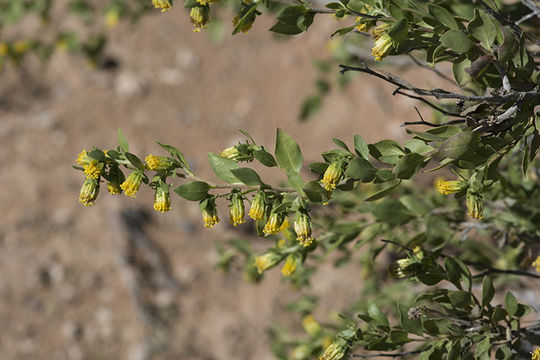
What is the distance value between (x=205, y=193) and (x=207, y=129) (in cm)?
288

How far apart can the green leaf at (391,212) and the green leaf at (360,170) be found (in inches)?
16.1

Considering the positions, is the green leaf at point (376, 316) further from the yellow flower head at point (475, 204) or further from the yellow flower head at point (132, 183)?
the yellow flower head at point (132, 183)

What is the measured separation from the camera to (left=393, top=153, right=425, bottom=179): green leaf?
1.01m

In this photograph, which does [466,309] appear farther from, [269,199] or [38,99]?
[38,99]

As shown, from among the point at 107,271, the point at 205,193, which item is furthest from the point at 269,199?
the point at 107,271

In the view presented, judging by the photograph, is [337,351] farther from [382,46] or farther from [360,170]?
[382,46]

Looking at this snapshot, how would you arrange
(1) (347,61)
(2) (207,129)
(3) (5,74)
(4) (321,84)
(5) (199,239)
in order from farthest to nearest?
(3) (5,74) < (2) (207,129) < (5) (199,239) < (4) (321,84) < (1) (347,61)

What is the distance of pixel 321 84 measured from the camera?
3.11 metres

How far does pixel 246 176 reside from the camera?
107 centimetres

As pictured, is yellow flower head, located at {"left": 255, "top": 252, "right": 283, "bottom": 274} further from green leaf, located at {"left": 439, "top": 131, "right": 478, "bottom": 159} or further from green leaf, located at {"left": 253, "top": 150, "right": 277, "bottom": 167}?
green leaf, located at {"left": 439, "top": 131, "right": 478, "bottom": 159}

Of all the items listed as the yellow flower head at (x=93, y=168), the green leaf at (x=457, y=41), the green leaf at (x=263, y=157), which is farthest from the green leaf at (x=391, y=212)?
the yellow flower head at (x=93, y=168)

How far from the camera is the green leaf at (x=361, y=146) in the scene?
1.08 meters

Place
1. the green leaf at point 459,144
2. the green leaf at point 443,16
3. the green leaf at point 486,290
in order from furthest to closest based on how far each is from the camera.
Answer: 1. the green leaf at point 486,290
2. the green leaf at point 443,16
3. the green leaf at point 459,144

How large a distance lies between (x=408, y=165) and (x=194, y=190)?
1.28ft
